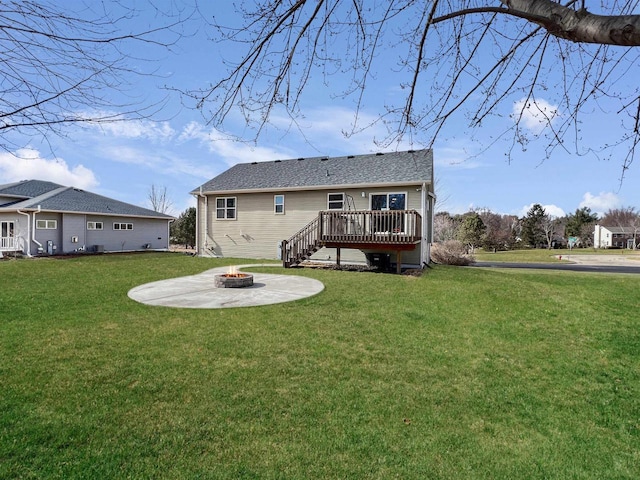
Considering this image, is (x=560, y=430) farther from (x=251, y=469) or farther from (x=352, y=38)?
(x=352, y=38)

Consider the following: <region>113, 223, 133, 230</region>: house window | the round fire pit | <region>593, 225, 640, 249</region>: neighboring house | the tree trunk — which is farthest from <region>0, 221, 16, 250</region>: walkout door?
<region>593, 225, 640, 249</region>: neighboring house

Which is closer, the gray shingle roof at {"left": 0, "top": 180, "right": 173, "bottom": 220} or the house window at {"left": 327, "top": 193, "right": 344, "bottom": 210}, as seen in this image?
the house window at {"left": 327, "top": 193, "right": 344, "bottom": 210}

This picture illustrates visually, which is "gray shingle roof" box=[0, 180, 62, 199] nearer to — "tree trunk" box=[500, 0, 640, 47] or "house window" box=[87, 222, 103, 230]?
"house window" box=[87, 222, 103, 230]

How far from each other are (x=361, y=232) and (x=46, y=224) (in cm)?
1938

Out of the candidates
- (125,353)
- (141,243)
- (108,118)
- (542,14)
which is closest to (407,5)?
(542,14)

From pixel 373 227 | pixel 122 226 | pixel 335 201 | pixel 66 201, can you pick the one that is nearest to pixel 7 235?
pixel 66 201

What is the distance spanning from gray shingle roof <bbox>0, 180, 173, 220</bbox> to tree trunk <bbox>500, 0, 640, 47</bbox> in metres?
24.4

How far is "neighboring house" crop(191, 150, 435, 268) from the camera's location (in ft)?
42.3

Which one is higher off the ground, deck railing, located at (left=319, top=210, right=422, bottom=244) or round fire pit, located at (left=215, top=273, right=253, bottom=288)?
deck railing, located at (left=319, top=210, right=422, bottom=244)

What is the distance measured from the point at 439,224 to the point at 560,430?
30.3 meters

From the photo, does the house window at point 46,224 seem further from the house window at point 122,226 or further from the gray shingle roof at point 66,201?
the house window at point 122,226

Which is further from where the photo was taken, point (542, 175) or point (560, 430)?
→ point (542, 175)

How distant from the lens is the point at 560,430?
3355 mm

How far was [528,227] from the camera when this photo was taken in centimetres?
5091
